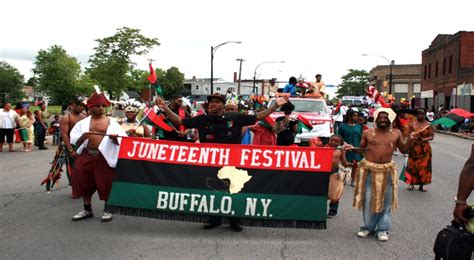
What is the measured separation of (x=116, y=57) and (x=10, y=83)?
70.3m

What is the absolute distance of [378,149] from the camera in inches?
233

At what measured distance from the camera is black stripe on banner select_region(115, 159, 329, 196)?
586 centimetres

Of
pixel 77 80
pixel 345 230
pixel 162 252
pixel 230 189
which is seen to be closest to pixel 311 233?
pixel 345 230

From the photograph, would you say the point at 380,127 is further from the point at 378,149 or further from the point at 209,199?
the point at 209,199

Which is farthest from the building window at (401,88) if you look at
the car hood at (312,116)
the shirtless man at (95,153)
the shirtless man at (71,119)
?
the shirtless man at (95,153)

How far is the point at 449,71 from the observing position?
47531mm

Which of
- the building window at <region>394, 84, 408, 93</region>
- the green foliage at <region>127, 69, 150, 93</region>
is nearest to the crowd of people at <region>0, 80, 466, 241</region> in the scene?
the green foliage at <region>127, 69, 150, 93</region>

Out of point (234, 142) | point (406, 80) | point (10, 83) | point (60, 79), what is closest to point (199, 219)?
point (234, 142)

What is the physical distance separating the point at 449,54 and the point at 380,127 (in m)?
46.7

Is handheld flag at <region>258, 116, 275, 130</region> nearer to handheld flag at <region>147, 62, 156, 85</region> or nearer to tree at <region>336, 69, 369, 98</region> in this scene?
handheld flag at <region>147, 62, 156, 85</region>

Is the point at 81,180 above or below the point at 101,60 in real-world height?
below

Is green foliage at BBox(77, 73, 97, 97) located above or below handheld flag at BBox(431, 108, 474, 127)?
above

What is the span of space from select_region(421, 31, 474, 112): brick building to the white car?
28.6m

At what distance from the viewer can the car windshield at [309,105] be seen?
13.8 meters
